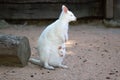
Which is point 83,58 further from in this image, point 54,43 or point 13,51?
point 13,51

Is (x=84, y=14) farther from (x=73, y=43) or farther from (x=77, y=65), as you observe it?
(x=77, y=65)

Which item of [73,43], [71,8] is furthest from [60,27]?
[71,8]

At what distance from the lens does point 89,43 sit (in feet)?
24.3

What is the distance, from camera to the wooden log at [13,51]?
211 inches

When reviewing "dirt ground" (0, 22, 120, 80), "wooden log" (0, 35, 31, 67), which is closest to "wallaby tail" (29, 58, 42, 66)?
"dirt ground" (0, 22, 120, 80)

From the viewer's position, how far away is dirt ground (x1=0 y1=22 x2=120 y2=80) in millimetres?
5309

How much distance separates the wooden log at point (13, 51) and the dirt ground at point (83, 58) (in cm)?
10

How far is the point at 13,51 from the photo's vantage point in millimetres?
5348

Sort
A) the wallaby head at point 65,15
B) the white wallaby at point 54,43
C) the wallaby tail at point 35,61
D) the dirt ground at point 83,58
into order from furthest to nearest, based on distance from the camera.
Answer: the wallaby tail at point 35,61 → the wallaby head at point 65,15 → the white wallaby at point 54,43 → the dirt ground at point 83,58

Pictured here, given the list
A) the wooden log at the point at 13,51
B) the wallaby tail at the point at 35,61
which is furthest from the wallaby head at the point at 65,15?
the wallaby tail at the point at 35,61

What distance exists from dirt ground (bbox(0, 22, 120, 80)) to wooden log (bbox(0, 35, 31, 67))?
0.10 meters

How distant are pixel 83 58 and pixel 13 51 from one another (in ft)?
4.79

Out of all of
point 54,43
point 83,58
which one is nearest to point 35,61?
point 54,43

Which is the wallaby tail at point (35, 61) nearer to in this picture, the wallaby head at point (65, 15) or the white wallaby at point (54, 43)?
the white wallaby at point (54, 43)
